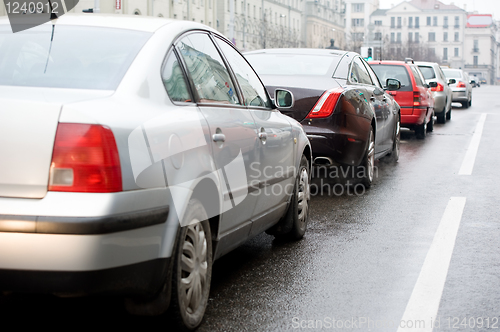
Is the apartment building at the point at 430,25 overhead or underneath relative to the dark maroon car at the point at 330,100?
overhead

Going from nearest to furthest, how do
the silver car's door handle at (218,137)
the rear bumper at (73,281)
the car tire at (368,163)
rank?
the rear bumper at (73,281) → the silver car's door handle at (218,137) → the car tire at (368,163)

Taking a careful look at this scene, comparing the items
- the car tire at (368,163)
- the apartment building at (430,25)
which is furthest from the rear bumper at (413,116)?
the apartment building at (430,25)

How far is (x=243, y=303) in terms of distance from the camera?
167 inches

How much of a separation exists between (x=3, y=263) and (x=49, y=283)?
0.65 feet

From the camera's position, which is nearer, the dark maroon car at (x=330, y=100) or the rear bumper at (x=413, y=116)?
the dark maroon car at (x=330, y=100)

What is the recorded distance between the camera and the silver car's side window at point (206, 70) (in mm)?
4055

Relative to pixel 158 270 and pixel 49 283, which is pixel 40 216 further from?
pixel 158 270

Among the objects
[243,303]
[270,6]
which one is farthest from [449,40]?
[243,303]

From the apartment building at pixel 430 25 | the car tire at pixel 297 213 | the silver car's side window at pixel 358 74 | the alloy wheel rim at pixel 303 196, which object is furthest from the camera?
the apartment building at pixel 430 25

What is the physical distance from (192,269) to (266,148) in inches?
51.0

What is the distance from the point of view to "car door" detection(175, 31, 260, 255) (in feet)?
13.1

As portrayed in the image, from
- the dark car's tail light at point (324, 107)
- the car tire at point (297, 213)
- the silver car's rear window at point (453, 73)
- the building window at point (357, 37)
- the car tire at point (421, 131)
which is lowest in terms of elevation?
the car tire at point (297, 213)

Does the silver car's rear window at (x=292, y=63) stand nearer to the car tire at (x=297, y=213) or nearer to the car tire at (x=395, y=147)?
the car tire at (x=297, y=213)

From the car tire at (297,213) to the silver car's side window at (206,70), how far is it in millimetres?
1421
